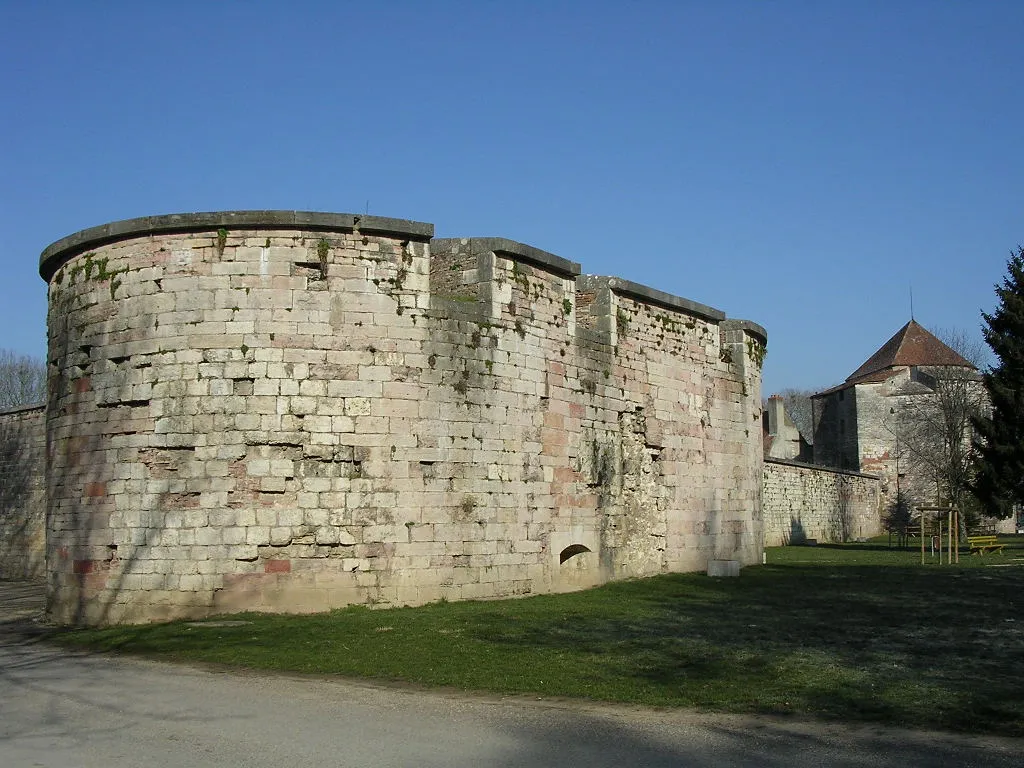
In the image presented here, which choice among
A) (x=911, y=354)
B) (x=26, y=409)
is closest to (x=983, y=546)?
(x=26, y=409)

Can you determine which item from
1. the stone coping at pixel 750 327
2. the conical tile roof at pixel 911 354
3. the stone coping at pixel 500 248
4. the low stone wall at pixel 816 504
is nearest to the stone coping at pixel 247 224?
the stone coping at pixel 500 248

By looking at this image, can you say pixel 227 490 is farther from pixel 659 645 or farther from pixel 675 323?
pixel 675 323

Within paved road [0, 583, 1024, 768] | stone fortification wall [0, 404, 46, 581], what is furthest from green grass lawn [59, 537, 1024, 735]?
stone fortification wall [0, 404, 46, 581]

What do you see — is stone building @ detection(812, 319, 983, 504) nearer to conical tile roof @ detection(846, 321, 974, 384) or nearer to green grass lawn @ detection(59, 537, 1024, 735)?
conical tile roof @ detection(846, 321, 974, 384)

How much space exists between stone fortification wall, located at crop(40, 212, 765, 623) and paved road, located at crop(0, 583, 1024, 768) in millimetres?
4191

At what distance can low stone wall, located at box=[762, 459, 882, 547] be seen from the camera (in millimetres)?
35656

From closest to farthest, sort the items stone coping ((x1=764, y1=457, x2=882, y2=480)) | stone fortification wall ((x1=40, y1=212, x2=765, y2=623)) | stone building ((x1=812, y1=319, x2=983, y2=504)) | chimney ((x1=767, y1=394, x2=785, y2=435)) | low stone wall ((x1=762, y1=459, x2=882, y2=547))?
stone fortification wall ((x1=40, y1=212, x2=765, y2=623)) → low stone wall ((x1=762, y1=459, x2=882, y2=547)) → stone coping ((x1=764, y1=457, x2=882, y2=480)) → stone building ((x1=812, y1=319, x2=983, y2=504)) → chimney ((x1=767, y1=394, x2=785, y2=435))

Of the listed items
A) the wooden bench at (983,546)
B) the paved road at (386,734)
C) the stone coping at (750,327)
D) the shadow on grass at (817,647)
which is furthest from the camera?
the wooden bench at (983,546)

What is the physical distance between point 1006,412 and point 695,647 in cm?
2678

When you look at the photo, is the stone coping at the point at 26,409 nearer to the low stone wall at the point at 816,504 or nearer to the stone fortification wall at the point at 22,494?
the stone fortification wall at the point at 22,494

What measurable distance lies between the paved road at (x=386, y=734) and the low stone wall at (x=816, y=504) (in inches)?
1074

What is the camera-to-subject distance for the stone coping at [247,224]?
42.5 feet

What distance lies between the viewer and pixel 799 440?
61281mm

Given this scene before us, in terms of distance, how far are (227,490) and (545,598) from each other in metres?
4.80
